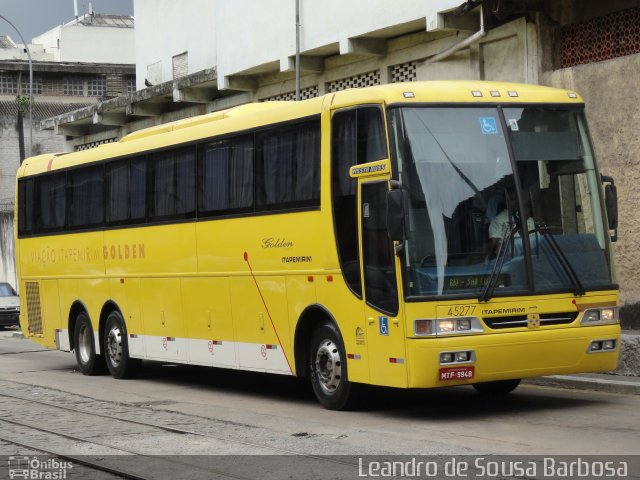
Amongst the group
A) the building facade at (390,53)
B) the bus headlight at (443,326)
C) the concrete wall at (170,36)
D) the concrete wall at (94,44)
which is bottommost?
the bus headlight at (443,326)

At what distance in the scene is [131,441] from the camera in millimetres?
10625

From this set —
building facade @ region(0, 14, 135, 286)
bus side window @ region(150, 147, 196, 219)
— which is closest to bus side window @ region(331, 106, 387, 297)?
bus side window @ region(150, 147, 196, 219)

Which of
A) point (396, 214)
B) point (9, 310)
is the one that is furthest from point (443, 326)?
point (9, 310)

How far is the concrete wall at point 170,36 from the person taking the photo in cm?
2861

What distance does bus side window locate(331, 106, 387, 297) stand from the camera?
11.8 meters

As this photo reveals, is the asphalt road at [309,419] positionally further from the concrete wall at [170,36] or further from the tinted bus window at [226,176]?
the concrete wall at [170,36]

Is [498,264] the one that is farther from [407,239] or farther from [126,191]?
[126,191]

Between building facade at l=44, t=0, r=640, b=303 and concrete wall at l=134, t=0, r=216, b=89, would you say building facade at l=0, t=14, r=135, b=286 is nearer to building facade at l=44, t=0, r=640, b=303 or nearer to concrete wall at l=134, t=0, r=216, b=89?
concrete wall at l=134, t=0, r=216, b=89

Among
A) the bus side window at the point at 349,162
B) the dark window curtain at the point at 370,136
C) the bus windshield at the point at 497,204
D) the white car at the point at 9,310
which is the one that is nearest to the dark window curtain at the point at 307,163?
the bus side window at the point at 349,162

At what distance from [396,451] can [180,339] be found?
22.3 ft

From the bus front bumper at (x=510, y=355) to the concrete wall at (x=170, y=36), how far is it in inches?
636

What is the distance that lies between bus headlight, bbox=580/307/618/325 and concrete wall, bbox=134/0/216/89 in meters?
16.0

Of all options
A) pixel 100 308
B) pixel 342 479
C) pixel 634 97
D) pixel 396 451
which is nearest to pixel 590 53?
pixel 634 97

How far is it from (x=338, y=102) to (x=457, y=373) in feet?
10.0
